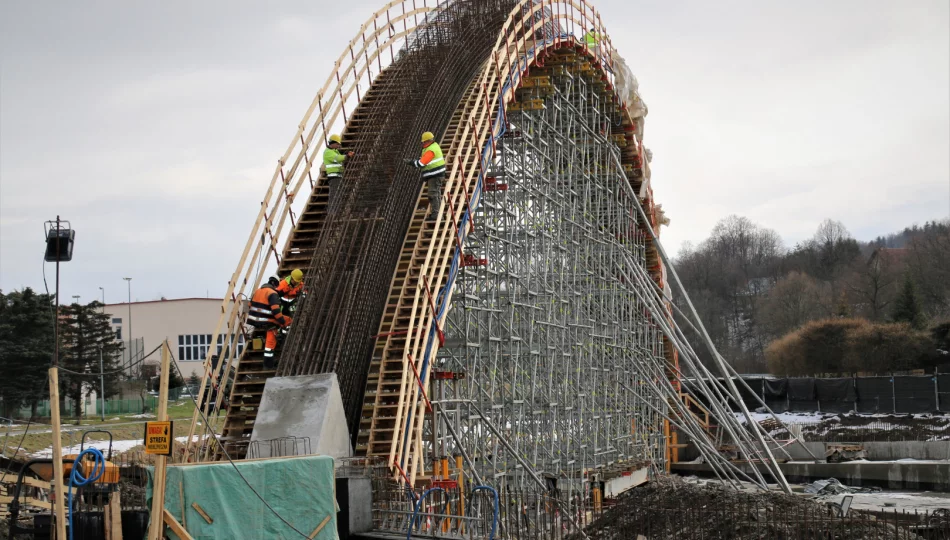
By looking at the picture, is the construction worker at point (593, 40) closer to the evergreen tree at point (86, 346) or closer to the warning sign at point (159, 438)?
the warning sign at point (159, 438)

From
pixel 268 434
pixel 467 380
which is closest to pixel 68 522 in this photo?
pixel 268 434

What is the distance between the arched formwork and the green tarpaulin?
288cm

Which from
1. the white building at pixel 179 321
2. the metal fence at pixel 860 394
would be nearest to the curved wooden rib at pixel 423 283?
the metal fence at pixel 860 394

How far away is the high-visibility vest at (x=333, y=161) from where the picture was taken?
74.2 ft

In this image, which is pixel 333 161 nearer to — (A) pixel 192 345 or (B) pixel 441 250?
(B) pixel 441 250

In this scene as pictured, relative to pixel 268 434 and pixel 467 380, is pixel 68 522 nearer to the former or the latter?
pixel 268 434

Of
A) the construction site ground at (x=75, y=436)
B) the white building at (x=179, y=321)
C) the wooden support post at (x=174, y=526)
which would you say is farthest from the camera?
the white building at (x=179, y=321)

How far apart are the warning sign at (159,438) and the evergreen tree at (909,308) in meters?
63.4

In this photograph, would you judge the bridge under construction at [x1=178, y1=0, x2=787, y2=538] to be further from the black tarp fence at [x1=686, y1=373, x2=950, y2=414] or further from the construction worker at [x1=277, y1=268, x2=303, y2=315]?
the black tarp fence at [x1=686, y1=373, x2=950, y2=414]

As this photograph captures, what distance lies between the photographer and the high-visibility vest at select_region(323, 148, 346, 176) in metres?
22.6

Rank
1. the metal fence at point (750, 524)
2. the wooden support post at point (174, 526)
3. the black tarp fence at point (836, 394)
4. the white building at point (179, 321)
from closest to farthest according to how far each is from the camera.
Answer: the wooden support post at point (174, 526) < the metal fence at point (750, 524) < the black tarp fence at point (836, 394) < the white building at point (179, 321)

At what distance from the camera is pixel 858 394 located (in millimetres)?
54656

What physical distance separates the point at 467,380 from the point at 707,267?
94.0 m

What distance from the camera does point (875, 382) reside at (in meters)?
54.1
